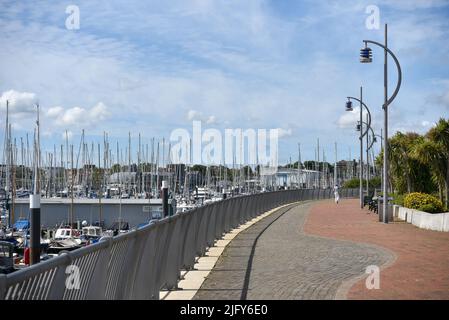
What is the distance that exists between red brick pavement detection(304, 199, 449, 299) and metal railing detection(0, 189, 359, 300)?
3.21 m

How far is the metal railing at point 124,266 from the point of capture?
5.29 m

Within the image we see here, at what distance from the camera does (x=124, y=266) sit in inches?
328

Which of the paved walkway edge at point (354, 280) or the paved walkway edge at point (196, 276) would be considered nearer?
the paved walkway edge at point (354, 280)

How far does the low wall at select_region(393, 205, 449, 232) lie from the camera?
2331cm

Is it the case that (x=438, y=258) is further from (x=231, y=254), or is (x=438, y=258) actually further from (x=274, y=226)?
(x=274, y=226)

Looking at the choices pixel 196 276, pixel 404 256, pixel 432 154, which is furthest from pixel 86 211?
pixel 196 276

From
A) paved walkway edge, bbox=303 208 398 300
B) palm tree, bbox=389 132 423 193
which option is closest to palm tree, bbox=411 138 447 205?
palm tree, bbox=389 132 423 193

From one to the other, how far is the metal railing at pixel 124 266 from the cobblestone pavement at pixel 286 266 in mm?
748

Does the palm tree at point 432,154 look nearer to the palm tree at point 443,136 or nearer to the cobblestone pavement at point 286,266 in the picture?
the palm tree at point 443,136

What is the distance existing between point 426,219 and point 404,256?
9.38 meters

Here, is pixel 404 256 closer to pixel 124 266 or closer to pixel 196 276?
pixel 196 276

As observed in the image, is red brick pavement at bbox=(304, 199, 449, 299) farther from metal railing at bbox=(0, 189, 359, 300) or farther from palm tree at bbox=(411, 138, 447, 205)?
palm tree at bbox=(411, 138, 447, 205)

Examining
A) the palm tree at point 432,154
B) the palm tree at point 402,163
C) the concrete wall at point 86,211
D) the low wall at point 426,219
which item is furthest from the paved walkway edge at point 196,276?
the concrete wall at point 86,211

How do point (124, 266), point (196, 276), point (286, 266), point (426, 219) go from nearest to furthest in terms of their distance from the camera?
1. point (124, 266)
2. point (196, 276)
3. point (286, 266)
4. point (426, 219)
